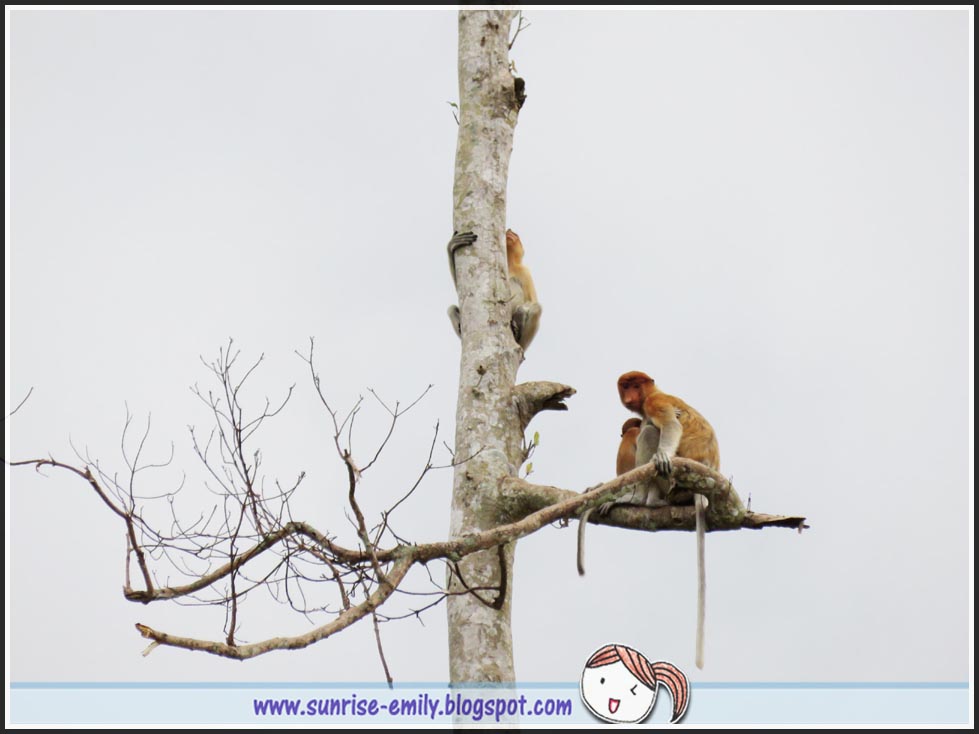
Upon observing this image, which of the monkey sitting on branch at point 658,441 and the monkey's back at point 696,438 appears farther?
the monkey's back at point 696,438

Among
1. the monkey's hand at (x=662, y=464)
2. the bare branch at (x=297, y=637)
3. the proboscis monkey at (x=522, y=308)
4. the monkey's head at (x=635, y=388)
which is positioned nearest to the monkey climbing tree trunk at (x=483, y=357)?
the bare branch at (x=297, y=637)

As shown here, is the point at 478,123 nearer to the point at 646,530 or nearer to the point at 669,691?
the point at 646,530

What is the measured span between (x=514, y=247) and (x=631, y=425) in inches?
82.1

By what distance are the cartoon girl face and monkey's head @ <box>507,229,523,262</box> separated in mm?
3378

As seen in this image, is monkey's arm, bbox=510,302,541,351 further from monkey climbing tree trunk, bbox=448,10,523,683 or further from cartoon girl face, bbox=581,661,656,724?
cartoon girl face, bbox=581,661,656,724

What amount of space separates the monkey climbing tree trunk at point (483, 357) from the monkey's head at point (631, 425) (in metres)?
1.07

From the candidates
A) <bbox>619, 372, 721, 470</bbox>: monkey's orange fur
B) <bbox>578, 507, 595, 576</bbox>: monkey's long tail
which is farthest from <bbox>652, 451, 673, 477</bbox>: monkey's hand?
<bbox>619, 372, 721, 470</bbox>: monkey's orange fur

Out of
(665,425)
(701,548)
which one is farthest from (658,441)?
(701,548)

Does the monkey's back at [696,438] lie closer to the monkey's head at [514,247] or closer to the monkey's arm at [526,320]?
the monkey's arm at [526,320]

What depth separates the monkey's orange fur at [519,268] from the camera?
22.3 feet

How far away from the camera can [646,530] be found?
4.48m

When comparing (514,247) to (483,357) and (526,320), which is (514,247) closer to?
(526,320)

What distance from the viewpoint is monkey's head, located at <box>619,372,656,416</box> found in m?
5.35

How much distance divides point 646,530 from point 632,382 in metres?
1.09
